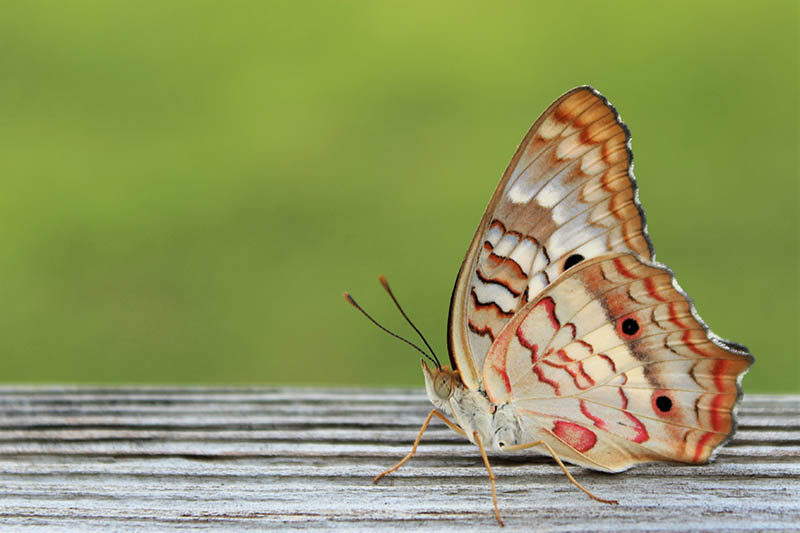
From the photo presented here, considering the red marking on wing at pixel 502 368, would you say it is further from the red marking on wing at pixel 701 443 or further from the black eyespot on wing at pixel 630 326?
the red marking on wing at pixel 701 443

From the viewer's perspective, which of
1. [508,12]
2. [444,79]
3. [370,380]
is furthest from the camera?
[508,12]

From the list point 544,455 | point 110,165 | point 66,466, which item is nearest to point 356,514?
point 544,455

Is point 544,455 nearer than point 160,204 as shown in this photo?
Yes

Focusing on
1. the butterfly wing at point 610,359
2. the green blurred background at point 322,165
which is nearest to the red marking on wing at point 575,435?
the butterfly wing at point 610,359

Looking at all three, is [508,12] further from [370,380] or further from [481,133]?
[370,380]

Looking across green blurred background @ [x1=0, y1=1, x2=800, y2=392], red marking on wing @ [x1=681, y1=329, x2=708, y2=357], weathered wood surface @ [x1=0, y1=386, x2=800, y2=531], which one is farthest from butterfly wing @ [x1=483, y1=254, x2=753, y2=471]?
green blurred background @ [x1=0, y1=1, x2=800, y2=392]

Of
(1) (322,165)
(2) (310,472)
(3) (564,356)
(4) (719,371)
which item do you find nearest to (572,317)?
(3) (564,356)

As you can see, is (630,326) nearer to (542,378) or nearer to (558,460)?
(542,378)
